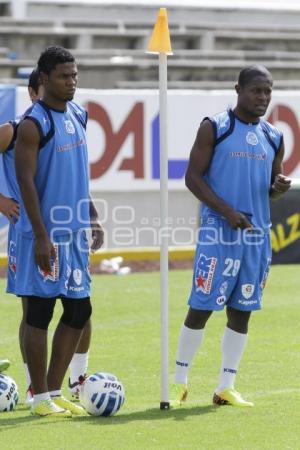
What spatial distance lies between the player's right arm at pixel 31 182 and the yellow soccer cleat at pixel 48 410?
85 cm

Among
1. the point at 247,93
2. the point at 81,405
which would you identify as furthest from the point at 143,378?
the point at 247,93

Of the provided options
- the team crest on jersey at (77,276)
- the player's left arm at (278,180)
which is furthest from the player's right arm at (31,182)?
the player's left arm at (278,180)

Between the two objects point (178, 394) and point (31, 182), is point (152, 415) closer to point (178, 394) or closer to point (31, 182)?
point (178, 394)

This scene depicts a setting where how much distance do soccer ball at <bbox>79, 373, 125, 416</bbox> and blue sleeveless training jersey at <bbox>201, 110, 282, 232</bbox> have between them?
125 centimetres

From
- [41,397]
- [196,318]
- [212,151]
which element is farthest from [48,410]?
[212,151]

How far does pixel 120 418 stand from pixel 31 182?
1.52 meters

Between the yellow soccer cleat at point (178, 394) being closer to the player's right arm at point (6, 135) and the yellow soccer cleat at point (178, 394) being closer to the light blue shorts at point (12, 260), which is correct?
the light blue shorts at point (12, 260)

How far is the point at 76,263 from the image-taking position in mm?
7406

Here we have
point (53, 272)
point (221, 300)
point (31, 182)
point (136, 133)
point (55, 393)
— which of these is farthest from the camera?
point (136, 133)

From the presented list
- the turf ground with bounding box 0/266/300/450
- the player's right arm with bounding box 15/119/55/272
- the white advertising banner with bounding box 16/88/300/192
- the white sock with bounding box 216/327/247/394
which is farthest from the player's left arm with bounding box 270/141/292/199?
the white advertising banner with bounding box 16/88/300/192

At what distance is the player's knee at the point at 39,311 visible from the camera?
734 centimetres

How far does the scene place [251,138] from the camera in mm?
7797

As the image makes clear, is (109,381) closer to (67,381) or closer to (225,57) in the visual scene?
(67,381)

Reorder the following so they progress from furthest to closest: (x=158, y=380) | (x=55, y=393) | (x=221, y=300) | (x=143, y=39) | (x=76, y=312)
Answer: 1. (x=143, y=39)
2. (x=158, y=380)
3. (x=221, y=300)
4. (x=55, y=393)
5. (x=76, y=312)
